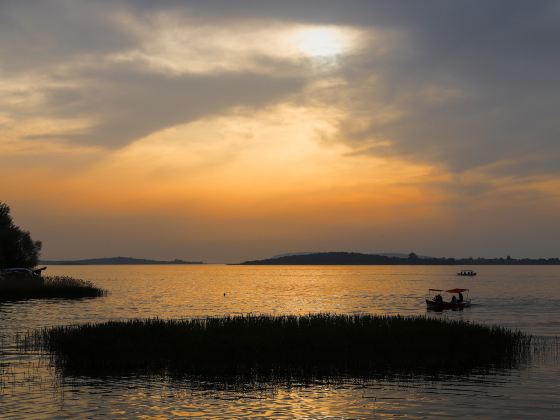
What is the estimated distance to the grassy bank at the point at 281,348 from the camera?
33812mm

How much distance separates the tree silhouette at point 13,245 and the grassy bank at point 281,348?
8949cm

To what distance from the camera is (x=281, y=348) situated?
35281 mm

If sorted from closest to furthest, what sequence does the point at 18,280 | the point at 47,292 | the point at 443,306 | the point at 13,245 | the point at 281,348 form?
the point at 281,348 → the point at 443,306 → the point at 47,292 → the point at 18,280 → the point at 13,245

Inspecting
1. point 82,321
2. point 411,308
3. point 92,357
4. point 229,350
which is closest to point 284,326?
point 229,350

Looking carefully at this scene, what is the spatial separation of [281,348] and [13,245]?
104749 mm

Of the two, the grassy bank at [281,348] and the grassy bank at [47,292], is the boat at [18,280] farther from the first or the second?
the grassy bank at [281,348]

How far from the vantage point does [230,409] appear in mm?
25766

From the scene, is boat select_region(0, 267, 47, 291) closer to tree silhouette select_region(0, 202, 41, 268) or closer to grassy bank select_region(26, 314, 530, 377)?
tree silhouette select_region(0, 202, 41, 268)

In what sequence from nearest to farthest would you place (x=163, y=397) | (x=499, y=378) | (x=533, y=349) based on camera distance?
(x=163, y=397), (x=499, y=378), (x=533, y=349)

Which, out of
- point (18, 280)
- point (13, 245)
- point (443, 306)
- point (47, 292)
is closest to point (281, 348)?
point (443, 306)

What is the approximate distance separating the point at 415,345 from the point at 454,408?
10.8 metres

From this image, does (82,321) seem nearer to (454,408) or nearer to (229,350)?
(229,350)

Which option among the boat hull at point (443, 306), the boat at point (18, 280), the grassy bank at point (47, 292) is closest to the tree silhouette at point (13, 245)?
the boat at point (18, 280)

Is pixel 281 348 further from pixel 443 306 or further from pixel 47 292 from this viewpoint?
pixel 47 292
